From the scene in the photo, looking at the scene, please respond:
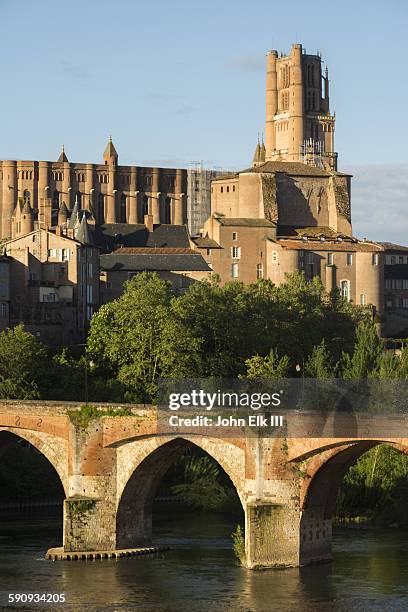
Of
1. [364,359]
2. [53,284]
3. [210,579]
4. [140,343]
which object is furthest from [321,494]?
[53,284]

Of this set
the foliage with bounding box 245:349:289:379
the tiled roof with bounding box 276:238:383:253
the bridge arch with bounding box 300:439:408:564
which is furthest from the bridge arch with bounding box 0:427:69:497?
the tiled roof with bounding box 276:238:383:253

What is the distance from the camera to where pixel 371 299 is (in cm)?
13525

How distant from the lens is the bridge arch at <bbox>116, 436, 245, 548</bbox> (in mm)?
65625

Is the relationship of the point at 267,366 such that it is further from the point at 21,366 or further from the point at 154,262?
the point at 154,262

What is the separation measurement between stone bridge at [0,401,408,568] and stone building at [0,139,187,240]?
102868 mm

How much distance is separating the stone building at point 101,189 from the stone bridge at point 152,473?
102868mm

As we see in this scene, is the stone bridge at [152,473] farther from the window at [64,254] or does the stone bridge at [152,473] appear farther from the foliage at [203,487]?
the window at [64,254]

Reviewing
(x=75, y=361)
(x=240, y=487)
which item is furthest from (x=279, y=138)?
(x=240, y=487)

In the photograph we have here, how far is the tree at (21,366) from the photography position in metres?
88.9

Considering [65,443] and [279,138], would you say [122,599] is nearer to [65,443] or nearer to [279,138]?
[65,443]

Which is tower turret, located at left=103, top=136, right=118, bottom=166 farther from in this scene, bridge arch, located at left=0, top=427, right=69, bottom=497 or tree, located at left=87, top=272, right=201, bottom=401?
bridge arch, located at left=0, top=427, right=69, bottom=497

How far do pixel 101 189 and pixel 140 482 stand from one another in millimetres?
112939

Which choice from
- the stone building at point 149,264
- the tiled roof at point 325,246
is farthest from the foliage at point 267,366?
the tiled roof at point 325,246

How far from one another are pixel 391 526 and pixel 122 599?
2023 cm
